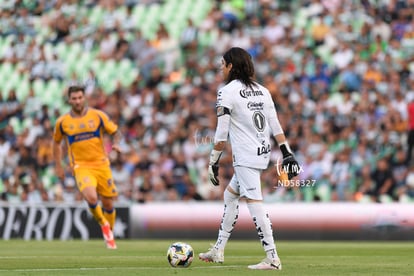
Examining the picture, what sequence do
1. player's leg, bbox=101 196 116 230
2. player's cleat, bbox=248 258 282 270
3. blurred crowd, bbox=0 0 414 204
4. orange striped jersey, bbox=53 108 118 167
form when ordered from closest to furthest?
1. player's cleat, bbox=248 258 282 270
2. orange striped jersey, bbox=53 108 118 167
3. player's leg, bbox=101 196 116 230
4. blurred crowd, bbox=0 0 414 204

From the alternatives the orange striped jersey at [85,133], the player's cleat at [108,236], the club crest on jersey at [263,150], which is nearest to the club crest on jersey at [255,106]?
the club crest on jersey at [263,150]

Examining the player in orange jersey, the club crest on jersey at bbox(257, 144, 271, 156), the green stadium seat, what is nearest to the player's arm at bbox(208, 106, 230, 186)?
the club crest on jersey at bbox(257, 144, 271, 156)

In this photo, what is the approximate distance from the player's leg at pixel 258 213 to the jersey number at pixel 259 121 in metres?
0.45

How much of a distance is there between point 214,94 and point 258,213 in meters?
14.1

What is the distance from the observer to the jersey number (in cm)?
1134

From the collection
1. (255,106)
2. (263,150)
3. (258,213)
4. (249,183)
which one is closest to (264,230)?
(258,213)

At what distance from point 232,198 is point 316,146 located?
419 inches

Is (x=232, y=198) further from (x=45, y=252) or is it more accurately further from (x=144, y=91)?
(x=144, y=91)

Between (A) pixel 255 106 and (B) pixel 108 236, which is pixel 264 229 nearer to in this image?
(A) pixel 255 106

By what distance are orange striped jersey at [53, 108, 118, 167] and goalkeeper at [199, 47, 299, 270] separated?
573 cm

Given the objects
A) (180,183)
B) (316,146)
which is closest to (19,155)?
(180,183)

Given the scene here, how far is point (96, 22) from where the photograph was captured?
29.7 metres

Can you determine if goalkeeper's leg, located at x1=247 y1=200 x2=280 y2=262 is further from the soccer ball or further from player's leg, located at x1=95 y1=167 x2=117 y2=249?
player's leg, located at x1=95 y1=167 x2=117 y2=249

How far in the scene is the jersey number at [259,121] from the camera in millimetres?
11336
